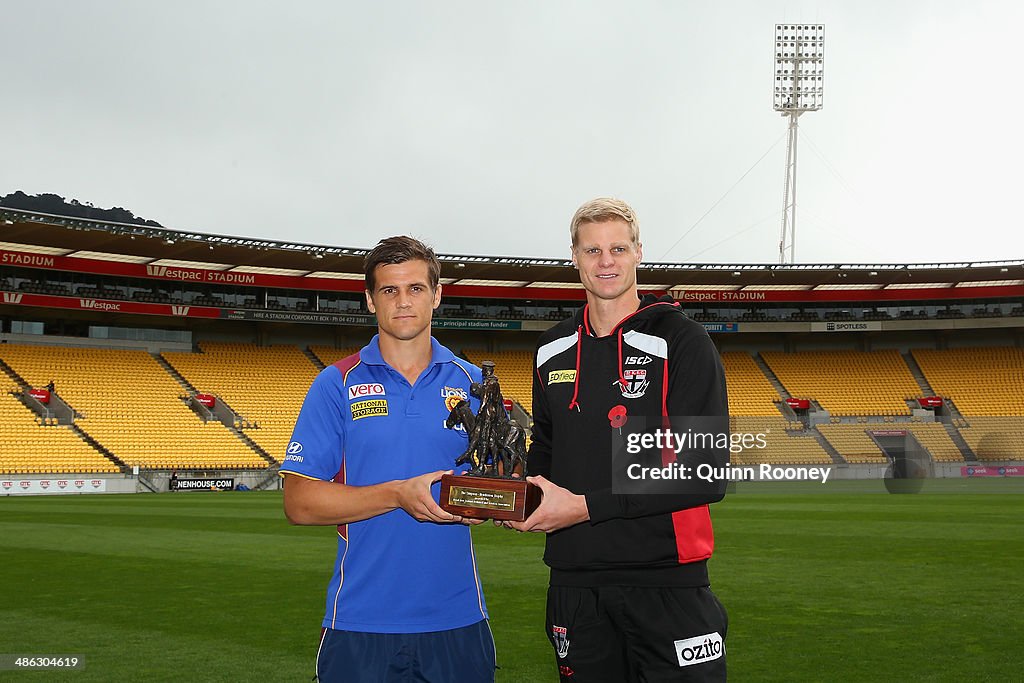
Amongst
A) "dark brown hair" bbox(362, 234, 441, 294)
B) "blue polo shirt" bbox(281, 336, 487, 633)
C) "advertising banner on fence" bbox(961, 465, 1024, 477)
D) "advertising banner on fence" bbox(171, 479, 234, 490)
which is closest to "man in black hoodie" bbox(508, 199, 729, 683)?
"blue polo shirt" bbox(281, 336, 487, 633)

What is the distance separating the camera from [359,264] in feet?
132

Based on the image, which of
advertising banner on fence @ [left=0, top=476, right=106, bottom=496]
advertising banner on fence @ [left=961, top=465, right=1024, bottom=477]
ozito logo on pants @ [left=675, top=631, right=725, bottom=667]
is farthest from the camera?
advertising banner on fence @ [left=961, top=465, right=1024, bottom=477]

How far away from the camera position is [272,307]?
42.8 meters

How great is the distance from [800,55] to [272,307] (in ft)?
114

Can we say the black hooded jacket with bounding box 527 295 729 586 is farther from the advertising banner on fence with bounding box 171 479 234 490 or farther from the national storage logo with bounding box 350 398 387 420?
the advertising banner on fence with bounding box 171 479 234 490

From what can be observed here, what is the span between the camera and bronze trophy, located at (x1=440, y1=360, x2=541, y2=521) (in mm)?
2967

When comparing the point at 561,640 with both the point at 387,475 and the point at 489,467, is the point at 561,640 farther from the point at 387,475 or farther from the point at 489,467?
the point at 387,475

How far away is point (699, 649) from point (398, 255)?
1846 mm

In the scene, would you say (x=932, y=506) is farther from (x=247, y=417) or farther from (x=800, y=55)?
(x=800, y=55)

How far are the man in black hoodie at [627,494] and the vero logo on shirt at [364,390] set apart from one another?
2.25 ft

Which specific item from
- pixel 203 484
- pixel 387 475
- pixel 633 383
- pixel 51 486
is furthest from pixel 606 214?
pixel 203 484

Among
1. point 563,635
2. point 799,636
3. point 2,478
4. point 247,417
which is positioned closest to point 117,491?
point 2,478

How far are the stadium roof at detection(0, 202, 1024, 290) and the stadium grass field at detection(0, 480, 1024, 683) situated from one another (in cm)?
1952

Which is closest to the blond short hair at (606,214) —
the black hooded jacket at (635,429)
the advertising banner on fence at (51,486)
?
the black hooded jacket at (635,429)
